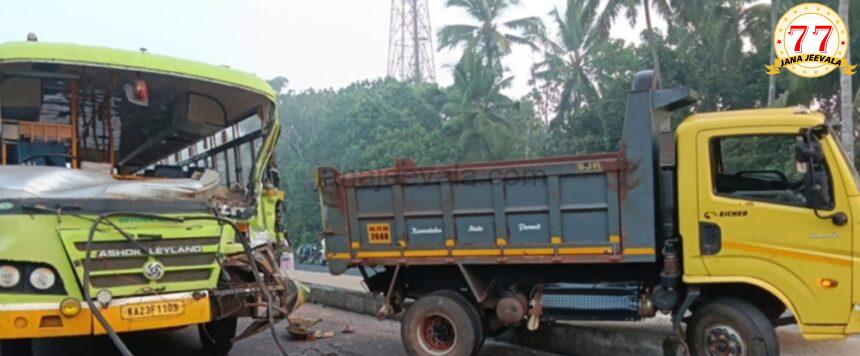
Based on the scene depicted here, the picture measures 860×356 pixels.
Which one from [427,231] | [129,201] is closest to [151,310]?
[129,201]

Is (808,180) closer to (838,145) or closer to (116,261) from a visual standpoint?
(838,145)

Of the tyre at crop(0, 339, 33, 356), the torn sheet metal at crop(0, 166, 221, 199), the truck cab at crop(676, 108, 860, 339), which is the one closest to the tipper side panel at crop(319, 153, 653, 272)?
the truck cab at crop(676, 108, 860, 339)

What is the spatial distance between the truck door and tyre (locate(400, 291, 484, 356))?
2.09 m

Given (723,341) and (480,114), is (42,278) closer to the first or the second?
(723,341)

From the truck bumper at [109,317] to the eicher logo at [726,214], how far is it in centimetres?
384

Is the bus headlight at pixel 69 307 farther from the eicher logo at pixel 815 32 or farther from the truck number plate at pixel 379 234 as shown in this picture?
the eicher logo at pixel 815 32

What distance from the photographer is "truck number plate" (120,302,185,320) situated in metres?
4.29

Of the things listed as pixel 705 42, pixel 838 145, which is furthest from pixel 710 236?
pixel 705 42

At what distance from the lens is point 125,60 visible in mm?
4816

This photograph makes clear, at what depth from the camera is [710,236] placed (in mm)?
5129

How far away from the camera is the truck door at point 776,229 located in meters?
4.72

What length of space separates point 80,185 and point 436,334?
331 centimetres

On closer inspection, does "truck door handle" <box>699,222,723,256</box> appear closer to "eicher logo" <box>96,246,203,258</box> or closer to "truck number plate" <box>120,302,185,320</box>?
"eicher logo" <box>96,246,203,258</box>

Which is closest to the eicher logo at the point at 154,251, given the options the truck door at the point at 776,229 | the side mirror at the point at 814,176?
the truck door at the point at 776,229
